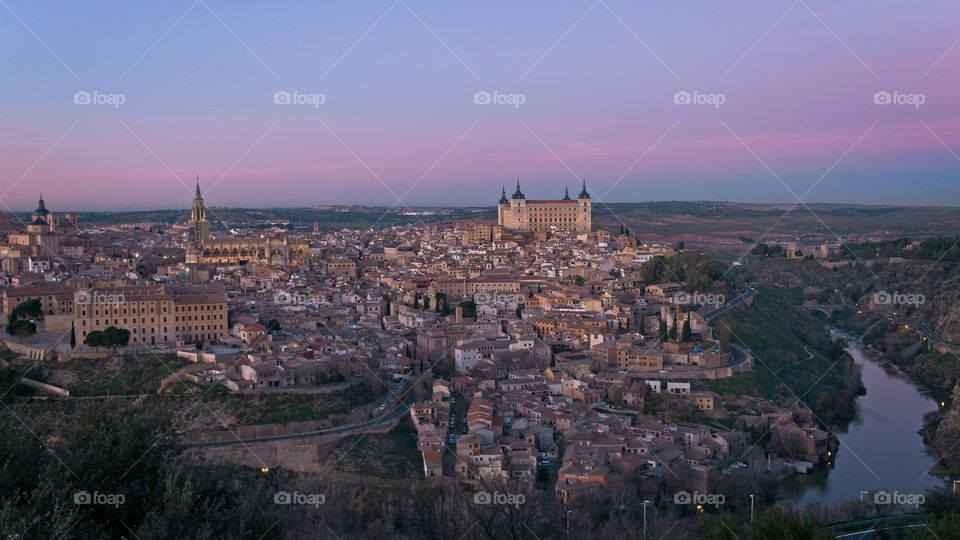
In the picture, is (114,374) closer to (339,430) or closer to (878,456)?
(339,430)

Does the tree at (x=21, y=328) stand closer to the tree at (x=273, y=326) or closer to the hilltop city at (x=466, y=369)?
the hilltop city at (x=466, y=369)

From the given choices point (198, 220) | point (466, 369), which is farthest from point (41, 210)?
point (466, 369)

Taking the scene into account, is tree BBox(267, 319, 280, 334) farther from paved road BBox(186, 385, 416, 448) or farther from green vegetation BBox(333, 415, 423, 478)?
green vegetation BBox(333, 415, 423, 478)

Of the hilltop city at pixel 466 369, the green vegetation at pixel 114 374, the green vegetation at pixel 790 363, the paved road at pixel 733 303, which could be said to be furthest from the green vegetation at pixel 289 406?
the paved road at pixel 733 303

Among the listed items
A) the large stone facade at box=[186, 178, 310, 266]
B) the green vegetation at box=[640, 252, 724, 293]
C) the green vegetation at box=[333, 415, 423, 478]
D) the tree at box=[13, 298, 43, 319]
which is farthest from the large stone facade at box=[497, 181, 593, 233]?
the green vegetation at box=[333, 415, 423, 478]

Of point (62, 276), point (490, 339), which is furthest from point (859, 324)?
point (62, 276)

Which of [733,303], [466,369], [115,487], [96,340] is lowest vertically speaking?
[466,369]
